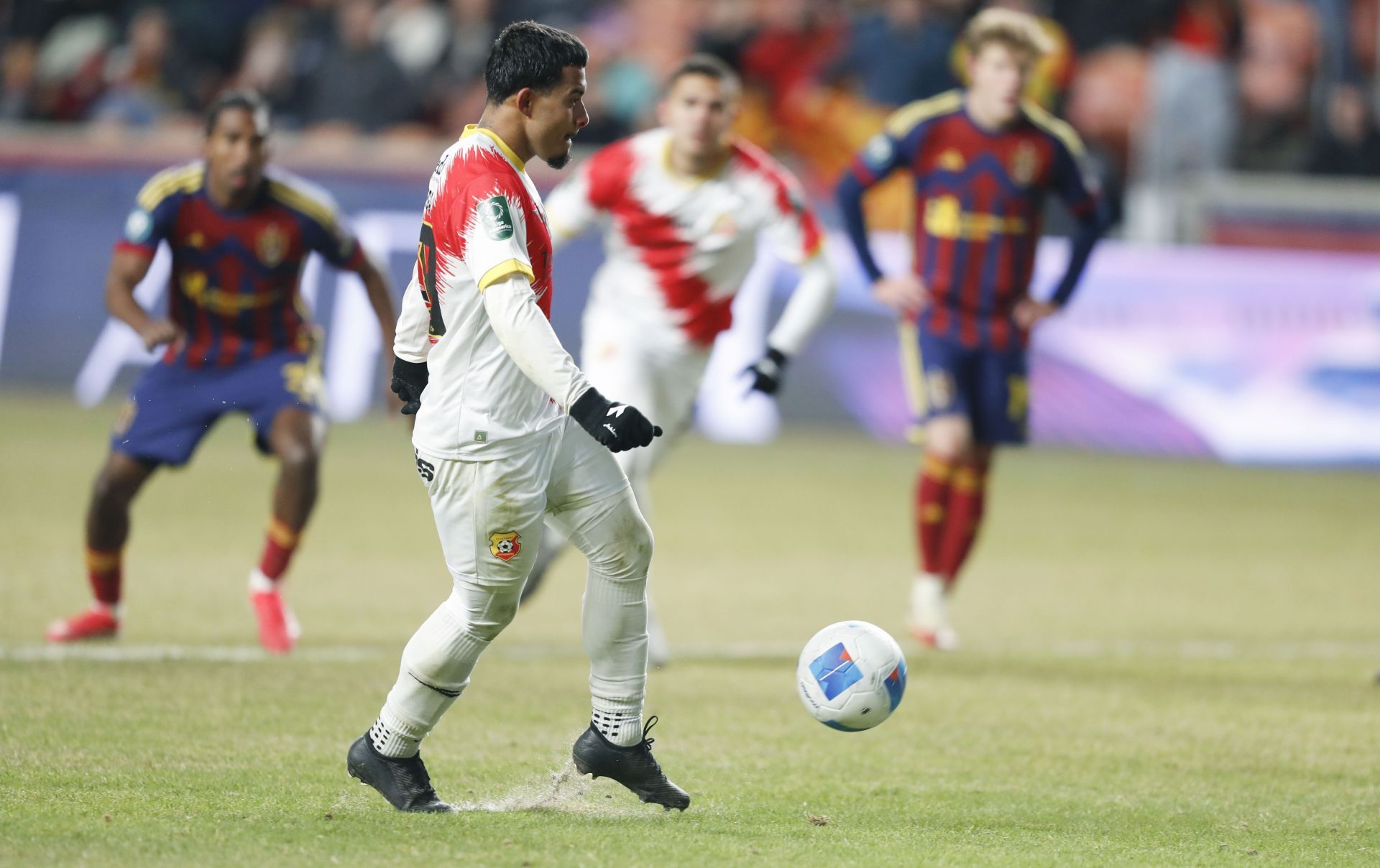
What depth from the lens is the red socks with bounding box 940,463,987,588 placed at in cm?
796

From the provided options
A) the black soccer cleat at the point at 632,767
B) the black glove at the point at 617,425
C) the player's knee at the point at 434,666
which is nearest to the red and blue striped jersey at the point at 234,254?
the player's knee at the point at 434,666

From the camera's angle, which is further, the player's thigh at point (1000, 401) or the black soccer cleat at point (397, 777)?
the player's thigh at point (1000, 401)

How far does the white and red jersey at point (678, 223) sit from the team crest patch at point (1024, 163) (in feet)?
3.89

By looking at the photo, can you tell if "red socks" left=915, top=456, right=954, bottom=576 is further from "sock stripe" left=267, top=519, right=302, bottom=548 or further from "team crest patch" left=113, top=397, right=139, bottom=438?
"team crest patch" left=113, top=397, right=139, bottom=438

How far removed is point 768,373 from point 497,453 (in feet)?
8.16

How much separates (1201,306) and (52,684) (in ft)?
32.2

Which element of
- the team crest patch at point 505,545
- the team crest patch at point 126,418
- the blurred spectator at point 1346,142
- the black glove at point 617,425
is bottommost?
the team crest patch at point 126,418

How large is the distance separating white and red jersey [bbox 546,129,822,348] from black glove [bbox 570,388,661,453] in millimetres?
3100

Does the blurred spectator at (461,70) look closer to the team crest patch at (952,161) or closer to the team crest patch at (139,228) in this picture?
the team crest patch at (952,161)

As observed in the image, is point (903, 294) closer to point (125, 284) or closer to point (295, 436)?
point (295, 436)

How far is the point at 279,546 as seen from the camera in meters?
7.14

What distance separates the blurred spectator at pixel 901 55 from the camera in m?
15.5

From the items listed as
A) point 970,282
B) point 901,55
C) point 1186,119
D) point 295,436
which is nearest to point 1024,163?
point 970,282

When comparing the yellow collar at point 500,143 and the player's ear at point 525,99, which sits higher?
the player's ear at point 525,99
